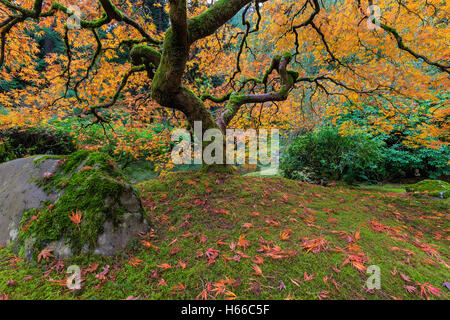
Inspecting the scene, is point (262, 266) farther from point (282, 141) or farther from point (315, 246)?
point (282, 141)

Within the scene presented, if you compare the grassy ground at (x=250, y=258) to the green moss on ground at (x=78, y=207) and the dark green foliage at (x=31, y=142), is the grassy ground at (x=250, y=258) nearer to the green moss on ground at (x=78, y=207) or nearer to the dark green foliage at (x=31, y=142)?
the green moss on ground at (x=78, y=207)

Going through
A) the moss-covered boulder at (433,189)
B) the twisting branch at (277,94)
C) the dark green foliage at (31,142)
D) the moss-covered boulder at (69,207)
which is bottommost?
the moss-covered boulder at (433,189)

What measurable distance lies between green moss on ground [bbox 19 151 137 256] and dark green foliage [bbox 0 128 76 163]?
533 cm

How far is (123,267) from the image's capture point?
147 cm

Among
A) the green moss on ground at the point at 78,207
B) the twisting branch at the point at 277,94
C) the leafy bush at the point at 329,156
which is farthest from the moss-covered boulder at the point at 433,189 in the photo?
the green moss on ground at the point at 78,207

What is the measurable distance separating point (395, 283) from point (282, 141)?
1139 centimetres

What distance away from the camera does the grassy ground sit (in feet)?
4.27

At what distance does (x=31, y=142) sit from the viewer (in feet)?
19.2

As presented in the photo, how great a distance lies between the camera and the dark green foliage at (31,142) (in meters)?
5.18

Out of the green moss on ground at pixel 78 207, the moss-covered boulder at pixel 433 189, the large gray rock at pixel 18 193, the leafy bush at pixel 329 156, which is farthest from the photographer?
the leafy bush at pixel 329 156

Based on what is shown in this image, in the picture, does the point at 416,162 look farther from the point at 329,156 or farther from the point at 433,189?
the point at 329,156

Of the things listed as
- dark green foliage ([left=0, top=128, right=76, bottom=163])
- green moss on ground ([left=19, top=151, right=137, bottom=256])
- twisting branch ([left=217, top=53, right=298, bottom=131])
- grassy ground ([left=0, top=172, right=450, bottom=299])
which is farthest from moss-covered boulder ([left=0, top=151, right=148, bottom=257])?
dark green foliage ([left=0, top=128, right=76, bottom=163])

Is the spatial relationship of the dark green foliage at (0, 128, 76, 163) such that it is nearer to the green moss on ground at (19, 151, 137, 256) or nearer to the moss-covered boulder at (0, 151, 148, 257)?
the moss-covered boulder at (0, 151, 148, 257)

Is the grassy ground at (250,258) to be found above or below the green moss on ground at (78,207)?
below
